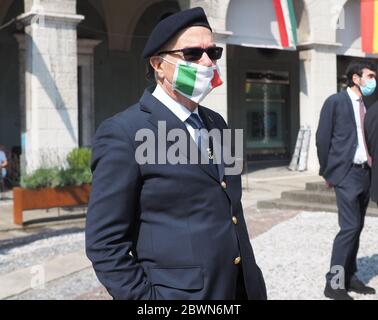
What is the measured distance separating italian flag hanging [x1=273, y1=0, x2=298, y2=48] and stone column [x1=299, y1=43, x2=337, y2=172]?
3.06 ft

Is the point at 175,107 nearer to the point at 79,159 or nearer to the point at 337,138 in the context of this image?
the point at 337,138

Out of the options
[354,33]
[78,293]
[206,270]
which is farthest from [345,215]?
[354,33]

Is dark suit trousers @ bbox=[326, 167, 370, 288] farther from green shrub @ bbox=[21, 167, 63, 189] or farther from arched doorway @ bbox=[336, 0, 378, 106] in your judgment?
arched doorway @ bbox=[336, 0, 378, 106]

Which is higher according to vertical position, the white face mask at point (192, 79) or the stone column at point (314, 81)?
the stone column at point (314, 81)

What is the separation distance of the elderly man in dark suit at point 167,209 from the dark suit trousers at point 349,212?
2.96m

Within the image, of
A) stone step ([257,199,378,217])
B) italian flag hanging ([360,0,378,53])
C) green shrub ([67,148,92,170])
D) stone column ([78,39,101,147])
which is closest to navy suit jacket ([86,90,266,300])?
stone step ([257,199,378,217])

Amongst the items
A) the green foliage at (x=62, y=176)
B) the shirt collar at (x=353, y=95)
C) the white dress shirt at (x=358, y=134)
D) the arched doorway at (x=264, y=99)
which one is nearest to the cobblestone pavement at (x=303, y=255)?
the white dress shirt at (x=358, y=134)

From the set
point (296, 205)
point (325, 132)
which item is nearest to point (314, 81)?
point (296, 205)

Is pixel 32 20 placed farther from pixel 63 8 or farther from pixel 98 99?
pixel 98 99

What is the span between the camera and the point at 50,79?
10992mm

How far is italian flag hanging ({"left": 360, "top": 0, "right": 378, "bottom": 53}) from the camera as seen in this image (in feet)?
54.4

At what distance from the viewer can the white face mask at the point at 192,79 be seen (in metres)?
2.16

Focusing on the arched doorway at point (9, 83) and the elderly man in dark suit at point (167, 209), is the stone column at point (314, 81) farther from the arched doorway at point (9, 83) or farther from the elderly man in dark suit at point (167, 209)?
the elderly man in dark suit at point (167, 209)
